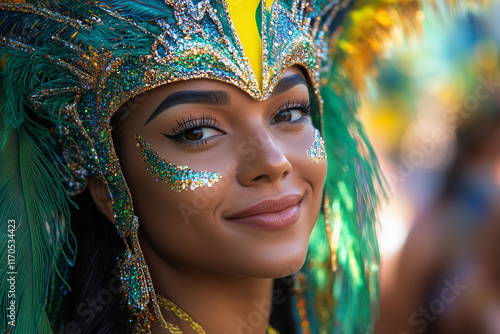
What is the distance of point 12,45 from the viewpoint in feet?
5.76

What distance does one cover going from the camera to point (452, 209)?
3.51 m

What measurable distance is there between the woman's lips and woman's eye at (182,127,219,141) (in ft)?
0.79

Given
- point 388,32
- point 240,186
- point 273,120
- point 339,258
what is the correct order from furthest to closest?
point 339,258
point 388,32
point 273,120
point 240,186

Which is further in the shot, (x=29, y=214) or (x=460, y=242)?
(x=460, y=242)

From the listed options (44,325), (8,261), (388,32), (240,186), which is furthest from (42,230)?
(388,32)

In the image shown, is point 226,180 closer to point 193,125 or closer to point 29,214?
point 193,125

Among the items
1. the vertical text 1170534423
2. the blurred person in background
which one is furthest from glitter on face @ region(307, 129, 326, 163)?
the blurred person in background

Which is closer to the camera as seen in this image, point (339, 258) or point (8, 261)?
point (8, 261)

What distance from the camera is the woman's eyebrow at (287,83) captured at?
178 centimetres

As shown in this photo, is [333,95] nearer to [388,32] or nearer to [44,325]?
A: [388,32]

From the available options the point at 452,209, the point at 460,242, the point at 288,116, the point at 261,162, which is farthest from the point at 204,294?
the point at 452,209

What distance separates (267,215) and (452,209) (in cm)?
214

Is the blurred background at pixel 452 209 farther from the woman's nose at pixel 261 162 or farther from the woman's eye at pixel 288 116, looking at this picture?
the woman's nose at pixel 261 162

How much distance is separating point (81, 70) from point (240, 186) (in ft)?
1.93
